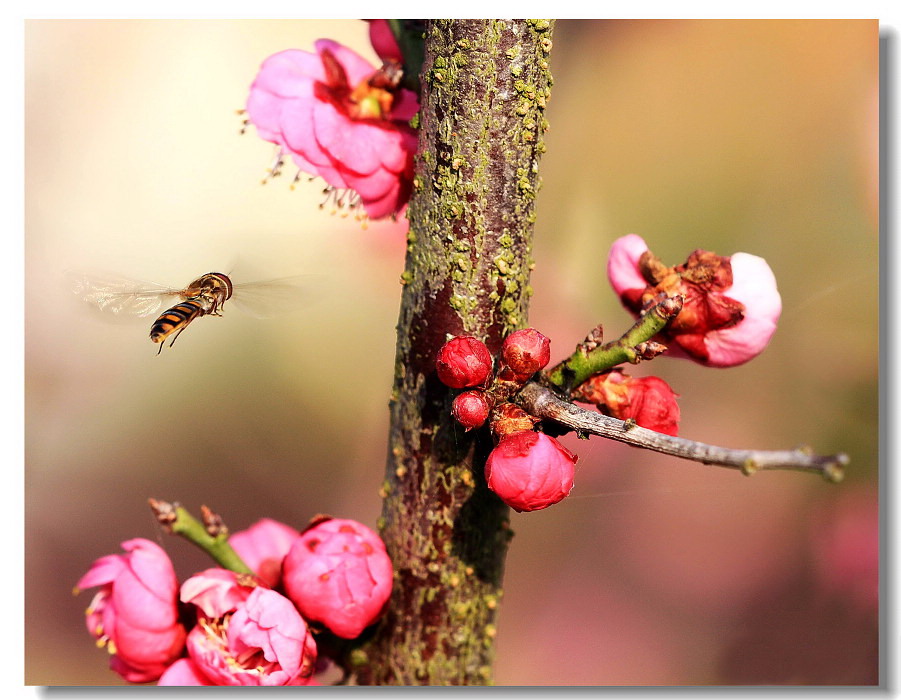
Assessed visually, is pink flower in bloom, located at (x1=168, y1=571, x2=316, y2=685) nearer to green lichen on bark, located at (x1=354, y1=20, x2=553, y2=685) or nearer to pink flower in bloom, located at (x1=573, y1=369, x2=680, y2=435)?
green lichen on bark, located at (x1=354, y1=20, x2=553, y2=685)

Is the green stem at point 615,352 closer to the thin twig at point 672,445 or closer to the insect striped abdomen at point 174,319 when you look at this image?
the thin twig at point 672,445

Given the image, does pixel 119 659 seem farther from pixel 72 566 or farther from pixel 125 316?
pixel 72 566

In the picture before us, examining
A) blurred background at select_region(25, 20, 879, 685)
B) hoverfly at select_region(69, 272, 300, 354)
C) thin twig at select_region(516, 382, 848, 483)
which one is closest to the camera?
thin twig at select_region(516, 382, 848, 483)

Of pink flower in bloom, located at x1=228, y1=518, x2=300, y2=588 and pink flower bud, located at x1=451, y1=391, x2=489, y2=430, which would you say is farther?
pink flower in bloom, located at x1=228, y1=518, x2=300, y2=588

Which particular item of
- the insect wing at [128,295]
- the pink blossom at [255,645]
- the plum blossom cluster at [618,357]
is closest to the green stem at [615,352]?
the plum blossom cluster at [618,357]

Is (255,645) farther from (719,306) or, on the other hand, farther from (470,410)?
(719,306)

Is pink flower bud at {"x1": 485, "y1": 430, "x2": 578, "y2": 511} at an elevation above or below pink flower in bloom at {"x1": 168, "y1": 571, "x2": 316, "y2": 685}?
above

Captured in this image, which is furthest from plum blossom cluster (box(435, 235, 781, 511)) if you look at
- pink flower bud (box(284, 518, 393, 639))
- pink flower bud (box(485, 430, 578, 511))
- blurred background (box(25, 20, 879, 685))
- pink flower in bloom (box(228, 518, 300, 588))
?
blurred background (box(25, 20, 879, 685))
